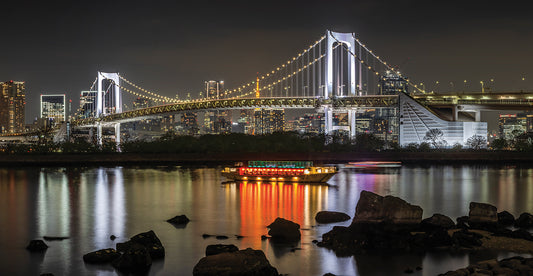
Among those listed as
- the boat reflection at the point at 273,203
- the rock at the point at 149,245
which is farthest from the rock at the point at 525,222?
the rock at the point at 149,245

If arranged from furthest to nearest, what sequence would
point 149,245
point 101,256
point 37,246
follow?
point 37,246 → point 149,245 → point 101,256

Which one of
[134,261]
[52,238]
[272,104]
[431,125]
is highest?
[272,104]

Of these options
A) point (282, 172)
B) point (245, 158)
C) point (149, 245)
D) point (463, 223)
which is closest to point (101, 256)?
point (149, 245)

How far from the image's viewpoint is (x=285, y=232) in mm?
14352

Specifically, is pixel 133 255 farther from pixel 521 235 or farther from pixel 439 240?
pixel 521 235

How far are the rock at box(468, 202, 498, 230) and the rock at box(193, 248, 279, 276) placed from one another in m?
6.15

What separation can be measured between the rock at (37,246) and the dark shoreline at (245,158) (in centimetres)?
3511

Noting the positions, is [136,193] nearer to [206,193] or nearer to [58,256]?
[206,193]

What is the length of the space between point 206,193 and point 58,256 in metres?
13.4

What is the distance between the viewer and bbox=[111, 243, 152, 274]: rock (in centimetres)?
1159

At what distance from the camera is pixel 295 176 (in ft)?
97.3

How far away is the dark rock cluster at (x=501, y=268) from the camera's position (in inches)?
396

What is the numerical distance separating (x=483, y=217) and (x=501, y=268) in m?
4.52

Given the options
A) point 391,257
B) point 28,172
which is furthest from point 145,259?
point 28,172
